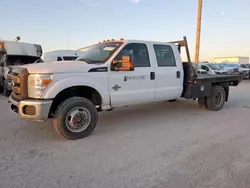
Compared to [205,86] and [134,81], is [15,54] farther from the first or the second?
[205,86]

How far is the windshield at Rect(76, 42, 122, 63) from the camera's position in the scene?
485 cm

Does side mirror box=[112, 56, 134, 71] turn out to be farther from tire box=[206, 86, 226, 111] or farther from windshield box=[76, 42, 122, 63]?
tire box=[206, 86, 226, 111]

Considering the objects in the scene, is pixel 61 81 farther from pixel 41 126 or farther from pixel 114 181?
pixel 114 181

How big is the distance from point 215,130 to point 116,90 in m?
2.40

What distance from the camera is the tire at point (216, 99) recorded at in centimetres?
698

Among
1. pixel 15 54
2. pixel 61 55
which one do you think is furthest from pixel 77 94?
pixel 61 55

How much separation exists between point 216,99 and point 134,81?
11.5ft

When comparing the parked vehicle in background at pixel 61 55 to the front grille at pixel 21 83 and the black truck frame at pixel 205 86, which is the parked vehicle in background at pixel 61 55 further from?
the front grille at pixel 21 83

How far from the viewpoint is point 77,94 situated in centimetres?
478

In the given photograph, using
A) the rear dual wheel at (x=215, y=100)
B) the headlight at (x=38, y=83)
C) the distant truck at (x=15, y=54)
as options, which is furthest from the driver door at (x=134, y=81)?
the distant truck at (x=15, y=54)

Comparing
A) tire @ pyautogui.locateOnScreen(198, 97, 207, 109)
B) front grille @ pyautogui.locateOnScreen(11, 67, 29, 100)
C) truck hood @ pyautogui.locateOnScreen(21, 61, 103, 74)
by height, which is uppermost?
truck hood @ pyautogui.locateOnScreen(21, 61, 103, 74)

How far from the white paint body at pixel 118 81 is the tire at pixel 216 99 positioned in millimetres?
1431

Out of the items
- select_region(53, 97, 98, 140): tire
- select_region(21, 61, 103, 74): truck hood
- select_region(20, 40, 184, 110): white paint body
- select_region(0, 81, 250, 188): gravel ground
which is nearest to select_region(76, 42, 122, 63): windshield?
select_region(20, 40, 184, 110): white paint body

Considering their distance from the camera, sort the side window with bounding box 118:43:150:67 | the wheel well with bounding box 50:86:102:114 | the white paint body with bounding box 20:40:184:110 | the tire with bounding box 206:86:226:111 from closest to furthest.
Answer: the white paint body with bounding box 20:40:184:110
the wheel well with bounding box 50:86:102:114
the side window with bounding box 118:43:150:67
the tire with bounding box 206:86:226:111
